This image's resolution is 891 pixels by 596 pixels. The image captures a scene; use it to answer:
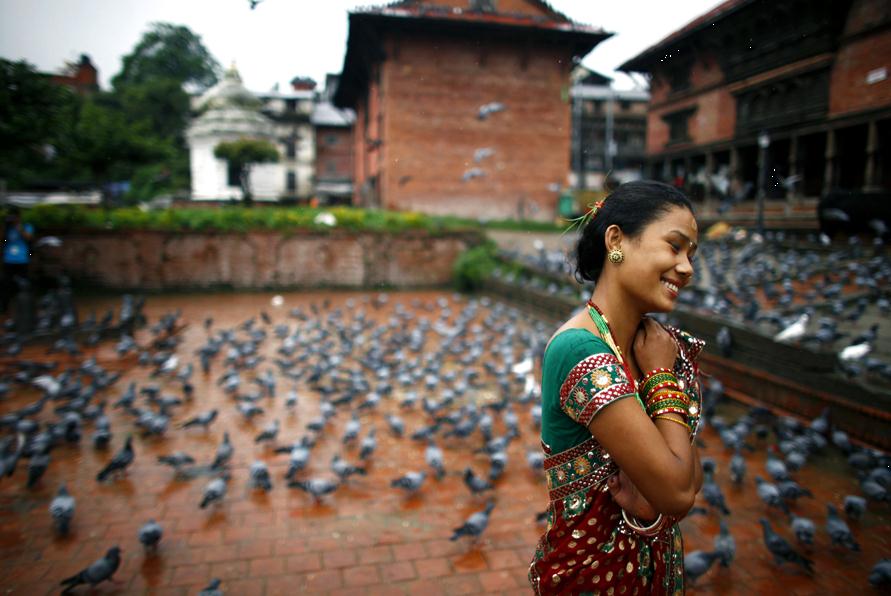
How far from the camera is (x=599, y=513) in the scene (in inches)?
56.4

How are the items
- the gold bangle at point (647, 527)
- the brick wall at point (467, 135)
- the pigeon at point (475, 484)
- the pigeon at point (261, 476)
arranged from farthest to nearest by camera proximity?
the brick wall at point (467, 135), the pigeon at point (261, 476), the pigeon at point (475, 484), the gold bangle at point (647, 527)

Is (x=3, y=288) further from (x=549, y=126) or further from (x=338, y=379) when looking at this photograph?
(x=549, y=126)

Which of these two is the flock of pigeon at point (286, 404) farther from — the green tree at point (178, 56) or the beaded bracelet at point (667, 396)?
the green tree at point (178, 56)

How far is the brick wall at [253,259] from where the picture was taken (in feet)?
49.8

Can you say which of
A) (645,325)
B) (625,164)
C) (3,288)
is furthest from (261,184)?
(645,325)

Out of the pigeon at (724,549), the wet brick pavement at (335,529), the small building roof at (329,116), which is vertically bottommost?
the wet brick pavement at (335,529)

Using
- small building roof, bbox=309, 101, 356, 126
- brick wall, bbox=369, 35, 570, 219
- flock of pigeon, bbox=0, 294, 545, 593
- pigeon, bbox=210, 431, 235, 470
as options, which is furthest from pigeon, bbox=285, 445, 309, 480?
small building roof, bbox=309, 101, 356, 126

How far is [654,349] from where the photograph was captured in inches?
58.2

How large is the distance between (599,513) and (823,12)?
122 inches

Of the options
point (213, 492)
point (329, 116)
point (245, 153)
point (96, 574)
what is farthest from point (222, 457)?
point (329, 116)

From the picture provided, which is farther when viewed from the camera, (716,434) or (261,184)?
(261,184)

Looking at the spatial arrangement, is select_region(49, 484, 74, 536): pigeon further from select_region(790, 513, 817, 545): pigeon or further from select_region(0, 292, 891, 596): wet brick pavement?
select_region(790, 513, 817, 545): pigeon

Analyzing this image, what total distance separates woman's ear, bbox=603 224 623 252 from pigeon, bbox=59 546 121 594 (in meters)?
3.31

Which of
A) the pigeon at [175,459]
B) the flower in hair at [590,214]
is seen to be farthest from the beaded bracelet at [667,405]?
the pigeon at [175,459]
